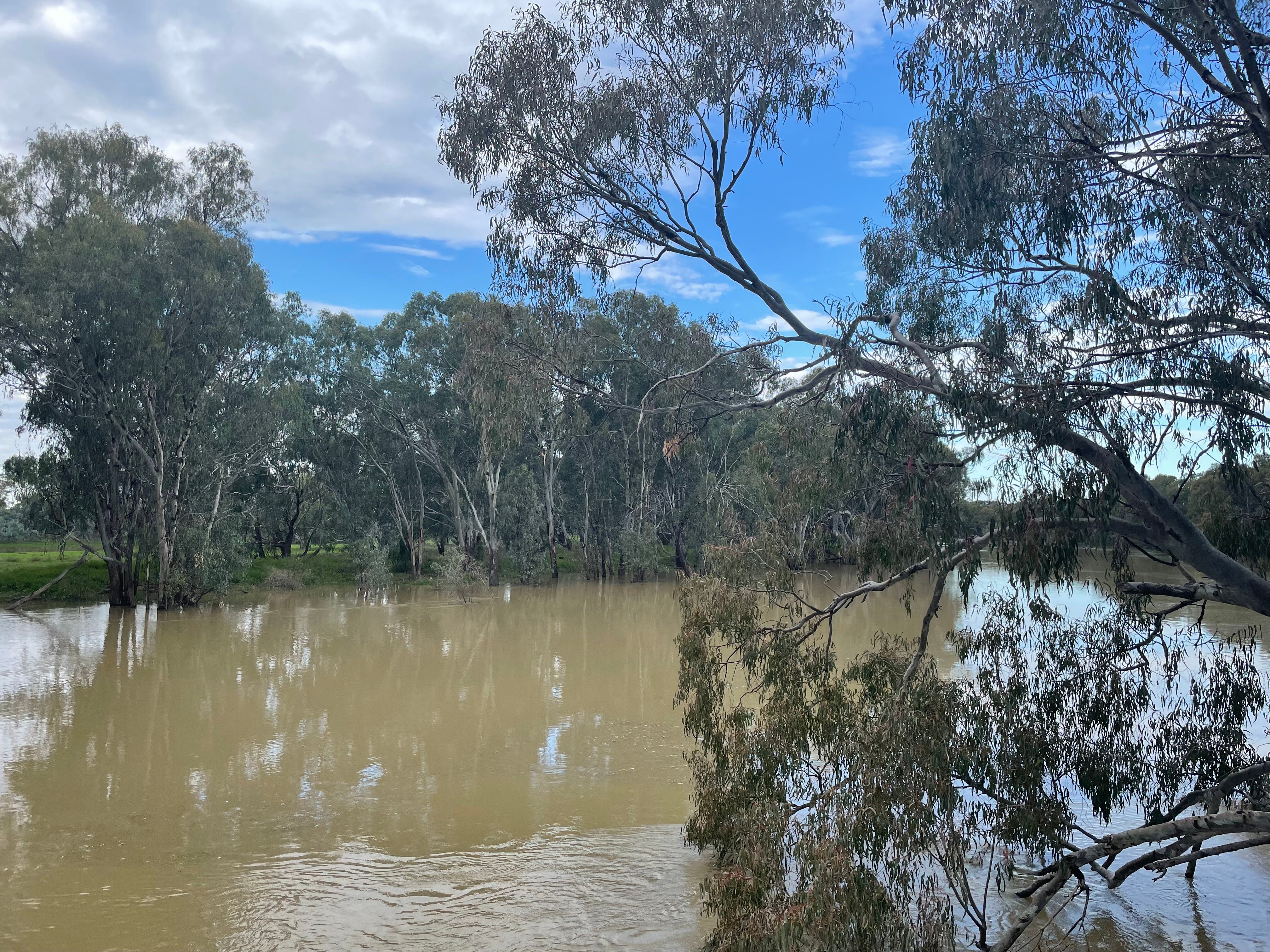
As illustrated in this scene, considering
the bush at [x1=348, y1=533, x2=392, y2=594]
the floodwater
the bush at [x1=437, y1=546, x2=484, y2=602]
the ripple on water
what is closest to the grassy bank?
the bush at [x1=437, y1=546, x2=484, y2=602]

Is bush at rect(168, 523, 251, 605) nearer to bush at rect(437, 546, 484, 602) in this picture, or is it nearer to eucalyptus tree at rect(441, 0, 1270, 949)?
bush at rect(437, 546, 484, 602)

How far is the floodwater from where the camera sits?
4.25 meters

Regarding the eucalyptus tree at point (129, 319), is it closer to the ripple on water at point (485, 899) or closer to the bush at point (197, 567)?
the bush at point (197, 567)

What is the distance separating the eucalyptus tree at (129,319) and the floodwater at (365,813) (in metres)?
6.45

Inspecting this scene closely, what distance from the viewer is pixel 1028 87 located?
4.82 meters

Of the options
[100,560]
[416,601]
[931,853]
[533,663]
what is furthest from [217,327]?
[931,853]

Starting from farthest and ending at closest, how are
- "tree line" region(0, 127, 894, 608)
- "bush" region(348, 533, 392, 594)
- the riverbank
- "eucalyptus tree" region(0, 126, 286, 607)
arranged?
"bush" region(348, 533, 392, 594) → the riverbank → "eucalyptus tree" region(0, 126, 286, 607) → "tree line" region(0, 127, 894, 608)

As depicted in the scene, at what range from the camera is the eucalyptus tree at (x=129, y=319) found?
16109 millimetres

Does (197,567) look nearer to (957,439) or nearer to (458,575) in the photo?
(458,575)

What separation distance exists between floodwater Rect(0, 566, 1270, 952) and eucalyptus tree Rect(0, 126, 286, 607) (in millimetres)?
6449

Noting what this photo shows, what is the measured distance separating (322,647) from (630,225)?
30.0ft

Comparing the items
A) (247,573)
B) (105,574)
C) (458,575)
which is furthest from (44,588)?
(458,575)

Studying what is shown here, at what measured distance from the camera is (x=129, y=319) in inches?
664

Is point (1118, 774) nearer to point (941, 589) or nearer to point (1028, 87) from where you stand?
point (941, 589)
